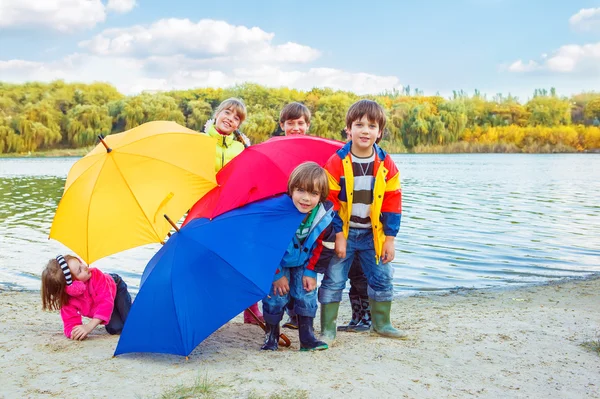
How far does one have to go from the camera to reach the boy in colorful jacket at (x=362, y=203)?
4.65 meters

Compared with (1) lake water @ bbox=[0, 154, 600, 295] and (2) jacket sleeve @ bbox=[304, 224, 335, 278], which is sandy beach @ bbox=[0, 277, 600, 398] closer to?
(2) jacket sleeve @ bbox=[304, 224, 335, 278]

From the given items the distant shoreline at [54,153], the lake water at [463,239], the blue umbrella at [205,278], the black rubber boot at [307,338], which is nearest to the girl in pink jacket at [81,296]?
the blue umbrella at [205,278]

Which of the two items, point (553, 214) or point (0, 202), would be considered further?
point (0, 202)

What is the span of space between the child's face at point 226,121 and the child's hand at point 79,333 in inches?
82.3

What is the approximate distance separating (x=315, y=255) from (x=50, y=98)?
6378cm

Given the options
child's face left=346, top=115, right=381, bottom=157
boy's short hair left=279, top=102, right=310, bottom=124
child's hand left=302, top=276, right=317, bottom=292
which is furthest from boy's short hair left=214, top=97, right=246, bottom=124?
child's hand left=302, top=276, right=317, bottom=292

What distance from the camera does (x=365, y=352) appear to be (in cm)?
444

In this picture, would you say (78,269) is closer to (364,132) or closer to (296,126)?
(296,126)

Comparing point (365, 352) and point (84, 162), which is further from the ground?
point (84, 162)

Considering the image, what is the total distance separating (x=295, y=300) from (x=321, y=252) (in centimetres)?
42

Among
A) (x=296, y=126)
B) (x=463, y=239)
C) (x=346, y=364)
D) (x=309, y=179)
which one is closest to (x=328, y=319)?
(x=346, y=364)

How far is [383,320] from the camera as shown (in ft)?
16.4

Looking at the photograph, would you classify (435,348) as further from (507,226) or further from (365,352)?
Answer: (507,226)

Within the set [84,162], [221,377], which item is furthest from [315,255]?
[84,162]
